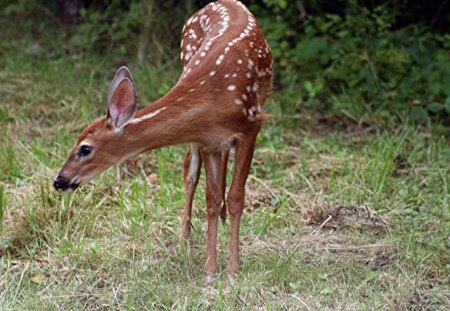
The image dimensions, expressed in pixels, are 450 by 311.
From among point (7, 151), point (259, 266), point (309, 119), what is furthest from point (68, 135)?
point (259, 266)

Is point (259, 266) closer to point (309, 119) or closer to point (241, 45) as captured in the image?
point (241, 45)

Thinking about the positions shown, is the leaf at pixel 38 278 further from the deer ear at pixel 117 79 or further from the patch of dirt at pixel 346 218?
the patch of dirt at pixel 346 218

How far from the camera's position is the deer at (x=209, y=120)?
4961 mm

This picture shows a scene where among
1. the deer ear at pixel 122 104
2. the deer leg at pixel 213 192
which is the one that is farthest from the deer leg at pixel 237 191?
the deer ear at pixel 122 104

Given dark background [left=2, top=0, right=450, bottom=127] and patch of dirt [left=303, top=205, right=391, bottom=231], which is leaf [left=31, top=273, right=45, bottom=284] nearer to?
patch of dirt [left=303, top=205, right=391, bottom=231]

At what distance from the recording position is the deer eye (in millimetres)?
4949

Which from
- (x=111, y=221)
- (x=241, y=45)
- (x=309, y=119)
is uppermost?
(x=241, y=45)

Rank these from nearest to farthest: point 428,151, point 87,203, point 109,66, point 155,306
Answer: point 155,306
point 87,203
point 428,151
point 109,66

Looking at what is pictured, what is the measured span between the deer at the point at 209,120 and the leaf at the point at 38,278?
0.55 metres

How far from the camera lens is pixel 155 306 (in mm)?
4930

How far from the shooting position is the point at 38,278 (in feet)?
17.2

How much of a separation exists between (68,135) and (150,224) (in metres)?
1.72

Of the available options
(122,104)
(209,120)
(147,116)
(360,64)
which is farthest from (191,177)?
(360,64)

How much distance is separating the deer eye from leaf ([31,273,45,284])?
29.4 inches
